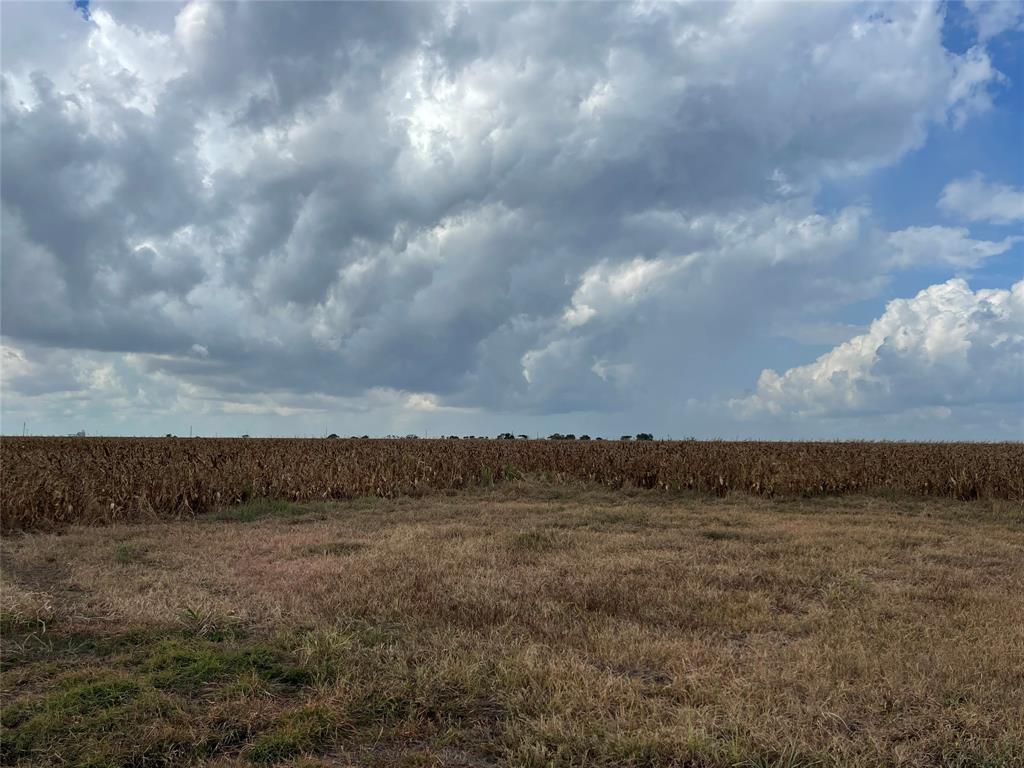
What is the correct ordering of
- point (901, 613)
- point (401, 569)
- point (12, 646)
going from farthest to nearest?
point (401, 569) → point (901, 613) → point (12, 646)

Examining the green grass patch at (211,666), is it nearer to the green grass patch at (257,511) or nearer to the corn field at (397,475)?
the green grass patch at (257,511)

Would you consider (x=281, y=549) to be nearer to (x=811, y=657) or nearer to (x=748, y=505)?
(x=811, y=657)

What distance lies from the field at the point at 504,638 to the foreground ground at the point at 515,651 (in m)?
0.03

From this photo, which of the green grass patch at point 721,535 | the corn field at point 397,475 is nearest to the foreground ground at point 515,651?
the green grass patch at point 721,535

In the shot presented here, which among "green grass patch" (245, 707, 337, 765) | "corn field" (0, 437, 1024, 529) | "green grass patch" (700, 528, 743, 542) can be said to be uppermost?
"corn field" (0, 437, 1024, 529)

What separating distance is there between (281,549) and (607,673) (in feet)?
22.5

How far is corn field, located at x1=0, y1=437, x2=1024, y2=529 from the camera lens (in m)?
14.5

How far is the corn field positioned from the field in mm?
219

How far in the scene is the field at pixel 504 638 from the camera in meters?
4.21

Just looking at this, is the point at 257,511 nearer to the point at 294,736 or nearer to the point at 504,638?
the point at 504,638

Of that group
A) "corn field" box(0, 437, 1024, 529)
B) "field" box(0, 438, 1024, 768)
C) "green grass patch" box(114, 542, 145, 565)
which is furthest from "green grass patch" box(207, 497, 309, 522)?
"green grass patch" box(114, 542, 145, 565)

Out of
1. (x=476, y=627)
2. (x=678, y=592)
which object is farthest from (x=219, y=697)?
(x=678, y=592)

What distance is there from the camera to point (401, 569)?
883cm

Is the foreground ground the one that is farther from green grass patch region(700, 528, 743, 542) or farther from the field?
green grass patch region(700, 528, 743, 542)
